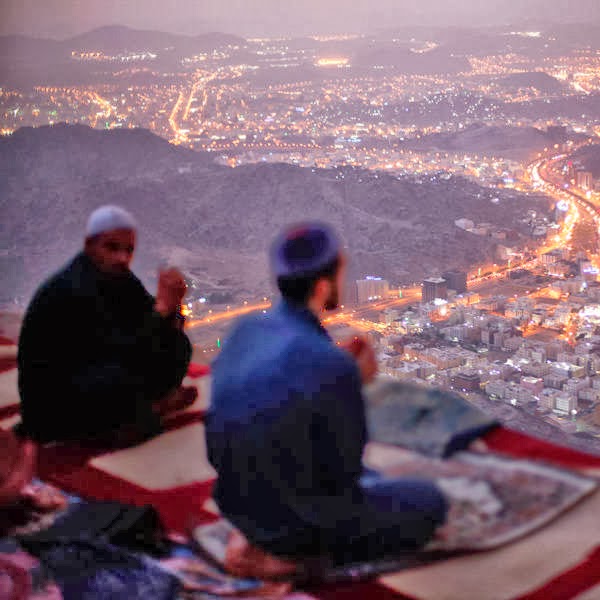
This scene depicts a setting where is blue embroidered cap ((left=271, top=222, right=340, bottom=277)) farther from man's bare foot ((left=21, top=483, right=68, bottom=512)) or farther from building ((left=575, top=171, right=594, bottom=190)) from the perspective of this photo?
building ((left=575, top=171, right=594, bottom=190))

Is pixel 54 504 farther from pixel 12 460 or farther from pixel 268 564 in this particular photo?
pixel 268 564

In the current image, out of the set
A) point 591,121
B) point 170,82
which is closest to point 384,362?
point 170,82

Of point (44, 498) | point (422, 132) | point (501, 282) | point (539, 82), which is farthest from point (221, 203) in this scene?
point (44, 498)

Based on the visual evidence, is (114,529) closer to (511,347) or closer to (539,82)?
(511,347)

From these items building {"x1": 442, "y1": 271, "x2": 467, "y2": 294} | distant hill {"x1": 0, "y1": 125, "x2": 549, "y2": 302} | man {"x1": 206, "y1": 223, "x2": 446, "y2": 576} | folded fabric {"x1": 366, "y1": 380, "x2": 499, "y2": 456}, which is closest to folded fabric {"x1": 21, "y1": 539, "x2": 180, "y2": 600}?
man {"x1": 206, "y1": 223, "x2": 446, "y2": 576}

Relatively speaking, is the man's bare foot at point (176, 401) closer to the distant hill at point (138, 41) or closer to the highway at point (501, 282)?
the highway at point (501, 282)

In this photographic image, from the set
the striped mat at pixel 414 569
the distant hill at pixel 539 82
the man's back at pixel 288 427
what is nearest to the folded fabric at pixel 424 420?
the striped mat at pixel 414 569
